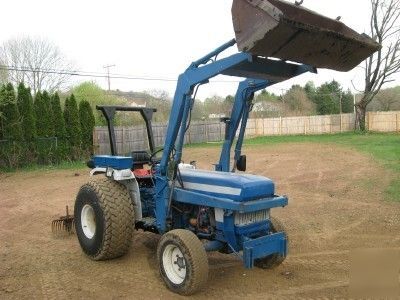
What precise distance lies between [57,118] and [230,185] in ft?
56.9

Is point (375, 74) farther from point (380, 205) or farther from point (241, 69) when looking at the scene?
point (241, 69)

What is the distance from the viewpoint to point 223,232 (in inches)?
206

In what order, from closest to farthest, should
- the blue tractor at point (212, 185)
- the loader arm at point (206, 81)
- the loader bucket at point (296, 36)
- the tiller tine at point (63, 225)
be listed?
the loader bucket at point (296, 36) < the blue tractor at point (212, 185) < the loader arm at point (206, 81) < the tiller tine at point (63, 225)

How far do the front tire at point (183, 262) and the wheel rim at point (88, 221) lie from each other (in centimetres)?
152

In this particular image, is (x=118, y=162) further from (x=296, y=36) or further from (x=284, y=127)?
(x=284, y=127)

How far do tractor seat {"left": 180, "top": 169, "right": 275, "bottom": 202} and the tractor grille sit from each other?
0.70 ft

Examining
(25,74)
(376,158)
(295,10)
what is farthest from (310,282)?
(25,74)

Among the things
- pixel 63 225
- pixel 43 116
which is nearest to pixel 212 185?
pixel 63 225

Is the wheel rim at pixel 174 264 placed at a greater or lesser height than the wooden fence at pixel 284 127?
lesser

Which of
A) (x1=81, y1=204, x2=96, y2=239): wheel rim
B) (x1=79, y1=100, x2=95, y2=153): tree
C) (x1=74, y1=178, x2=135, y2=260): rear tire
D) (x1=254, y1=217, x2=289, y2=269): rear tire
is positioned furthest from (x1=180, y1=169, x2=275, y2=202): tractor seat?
(x1=79, y1=100, x2=95, y2=153): tree

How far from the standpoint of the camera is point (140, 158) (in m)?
6.58

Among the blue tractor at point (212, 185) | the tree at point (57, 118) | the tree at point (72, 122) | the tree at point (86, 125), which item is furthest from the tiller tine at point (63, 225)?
the tree at point (86, 125)

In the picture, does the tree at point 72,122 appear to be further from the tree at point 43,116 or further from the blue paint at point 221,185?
the blue paint at point 221,185

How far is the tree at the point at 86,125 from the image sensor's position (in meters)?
22.1
